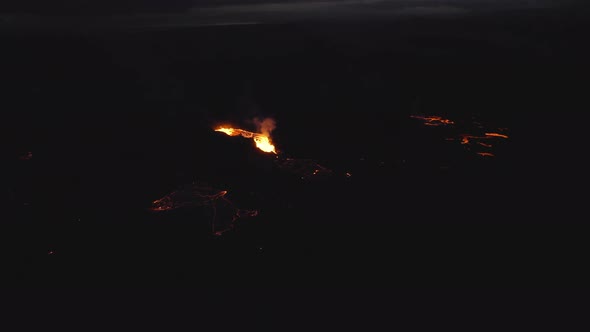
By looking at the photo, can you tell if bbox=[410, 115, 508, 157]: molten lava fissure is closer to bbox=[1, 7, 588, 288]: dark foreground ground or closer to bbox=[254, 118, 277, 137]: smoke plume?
bbox=[1, 7, 588, 288]: dark foreground ground

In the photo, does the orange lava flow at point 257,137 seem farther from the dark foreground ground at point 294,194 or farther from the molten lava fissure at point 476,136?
the molten lava fissure at point 476,136

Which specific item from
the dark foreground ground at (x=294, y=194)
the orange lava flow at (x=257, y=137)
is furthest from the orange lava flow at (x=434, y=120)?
the orange lava flow at (x=257, y=137)

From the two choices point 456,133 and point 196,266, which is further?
point 456,133

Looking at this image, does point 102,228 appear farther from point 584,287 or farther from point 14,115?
point 14,115

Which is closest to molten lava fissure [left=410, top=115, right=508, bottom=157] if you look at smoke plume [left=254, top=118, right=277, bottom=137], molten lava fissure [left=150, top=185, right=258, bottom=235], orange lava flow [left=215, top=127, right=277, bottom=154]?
orange lava flow [left=215, top=127, right=277, bottom=154]

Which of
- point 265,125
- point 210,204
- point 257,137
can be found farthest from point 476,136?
point 210,204

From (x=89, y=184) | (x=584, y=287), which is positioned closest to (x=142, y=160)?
(x=89, y=184)
